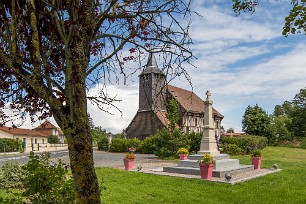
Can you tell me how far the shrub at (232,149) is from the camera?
25141mm

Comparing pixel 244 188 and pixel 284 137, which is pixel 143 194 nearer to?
pixel 244 188

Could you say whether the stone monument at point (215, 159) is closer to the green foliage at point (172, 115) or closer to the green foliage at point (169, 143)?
the green foliage at point (169, 143)

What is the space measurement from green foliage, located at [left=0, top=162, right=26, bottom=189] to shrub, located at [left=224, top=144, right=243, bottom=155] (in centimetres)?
1851

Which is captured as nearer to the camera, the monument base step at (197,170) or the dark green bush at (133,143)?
the monument base step at (197,170)

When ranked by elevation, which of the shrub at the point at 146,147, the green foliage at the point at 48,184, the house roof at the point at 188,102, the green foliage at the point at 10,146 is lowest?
the green foliage at the point at 10,146

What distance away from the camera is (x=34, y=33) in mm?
2691

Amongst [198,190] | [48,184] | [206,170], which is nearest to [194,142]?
[206,170]

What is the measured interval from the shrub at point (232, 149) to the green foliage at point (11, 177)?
18509 millimetres

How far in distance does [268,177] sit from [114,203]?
23.8 feet

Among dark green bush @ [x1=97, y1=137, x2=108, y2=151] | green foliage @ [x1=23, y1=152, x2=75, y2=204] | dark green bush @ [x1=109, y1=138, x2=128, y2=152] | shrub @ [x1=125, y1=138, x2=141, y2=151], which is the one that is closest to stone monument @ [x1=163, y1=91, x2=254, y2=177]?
green foliage @ [x1=23, y1=152, x2=75, y2=204]

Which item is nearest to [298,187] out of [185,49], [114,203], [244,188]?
[244,188]

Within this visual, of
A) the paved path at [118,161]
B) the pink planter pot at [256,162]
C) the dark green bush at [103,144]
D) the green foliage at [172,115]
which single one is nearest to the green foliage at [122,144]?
the dark green bush at [103,144]

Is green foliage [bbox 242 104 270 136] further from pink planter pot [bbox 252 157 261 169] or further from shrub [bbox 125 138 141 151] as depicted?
pink planter pot [bbox 252 157 261 169]

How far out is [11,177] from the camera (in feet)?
31.9
